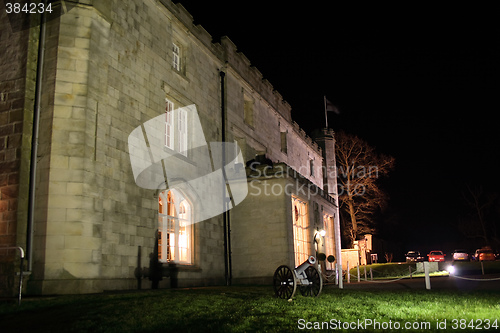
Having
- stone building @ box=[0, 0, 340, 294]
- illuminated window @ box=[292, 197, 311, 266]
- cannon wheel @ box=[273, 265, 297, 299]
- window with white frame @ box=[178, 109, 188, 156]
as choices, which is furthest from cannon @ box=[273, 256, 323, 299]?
illuminated window @ box=[292, 197, 311, 266]

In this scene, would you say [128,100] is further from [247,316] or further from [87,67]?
[247,316]

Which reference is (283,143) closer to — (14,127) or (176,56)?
(176,56)

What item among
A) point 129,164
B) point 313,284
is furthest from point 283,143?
point 313,284

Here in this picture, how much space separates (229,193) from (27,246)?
10.3m

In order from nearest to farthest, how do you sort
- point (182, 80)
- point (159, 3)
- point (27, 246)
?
1. point (27, 246)
2. point (159, 3)
3. point (182, 80)

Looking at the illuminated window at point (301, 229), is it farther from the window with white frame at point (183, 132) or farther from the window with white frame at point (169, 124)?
the window with white frame at point (169, 124)

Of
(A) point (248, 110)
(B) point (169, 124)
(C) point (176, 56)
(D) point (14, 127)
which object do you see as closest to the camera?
(D) point (14, 127)

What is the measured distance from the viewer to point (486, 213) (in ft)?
184

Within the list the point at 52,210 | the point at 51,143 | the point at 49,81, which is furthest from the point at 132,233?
the point at 49,81

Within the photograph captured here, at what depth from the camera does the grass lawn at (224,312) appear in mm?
7887

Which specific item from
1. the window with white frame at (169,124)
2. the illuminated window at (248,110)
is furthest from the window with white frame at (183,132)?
the illuminated window at (248,110)

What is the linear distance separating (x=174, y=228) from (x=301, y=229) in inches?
318

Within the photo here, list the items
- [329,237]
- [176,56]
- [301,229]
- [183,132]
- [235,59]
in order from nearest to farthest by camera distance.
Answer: [183,132] → [176,56] → [301,229] → [235,59] → [329,237]

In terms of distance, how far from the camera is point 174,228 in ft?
57.9
